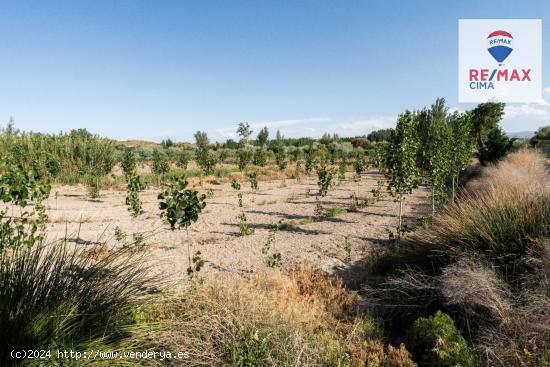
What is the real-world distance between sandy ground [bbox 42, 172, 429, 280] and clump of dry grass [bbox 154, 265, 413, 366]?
2.79 ft

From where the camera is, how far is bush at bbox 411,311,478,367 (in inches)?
118

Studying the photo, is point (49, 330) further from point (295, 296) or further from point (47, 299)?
point (295, 296)

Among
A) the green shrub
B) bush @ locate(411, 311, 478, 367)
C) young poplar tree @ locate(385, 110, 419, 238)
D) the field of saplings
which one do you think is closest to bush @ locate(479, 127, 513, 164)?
young poplar tree @ locate(385, 110, 419, 238)

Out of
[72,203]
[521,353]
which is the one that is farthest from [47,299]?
[72,203]

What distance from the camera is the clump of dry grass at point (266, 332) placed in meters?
2.86

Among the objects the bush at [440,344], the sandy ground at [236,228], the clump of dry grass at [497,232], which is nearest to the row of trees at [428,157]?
the sandy ground at [236,228]

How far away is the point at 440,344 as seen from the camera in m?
3.15

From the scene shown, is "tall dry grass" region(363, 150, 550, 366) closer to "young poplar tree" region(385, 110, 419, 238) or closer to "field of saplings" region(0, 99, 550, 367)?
"field of saplings" region(0, 99, 550, 367)

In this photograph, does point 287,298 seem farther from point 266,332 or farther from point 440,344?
point 440,344

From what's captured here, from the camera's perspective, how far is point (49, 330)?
2.25 metres

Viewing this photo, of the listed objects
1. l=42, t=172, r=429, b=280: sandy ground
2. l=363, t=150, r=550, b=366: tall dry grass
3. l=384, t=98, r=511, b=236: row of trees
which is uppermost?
l=384, t=98, r=511, b=236: row of trees

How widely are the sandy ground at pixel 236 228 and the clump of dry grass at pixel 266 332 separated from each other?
85 cm

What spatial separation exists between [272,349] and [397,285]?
2.35 m

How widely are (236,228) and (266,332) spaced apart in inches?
285
